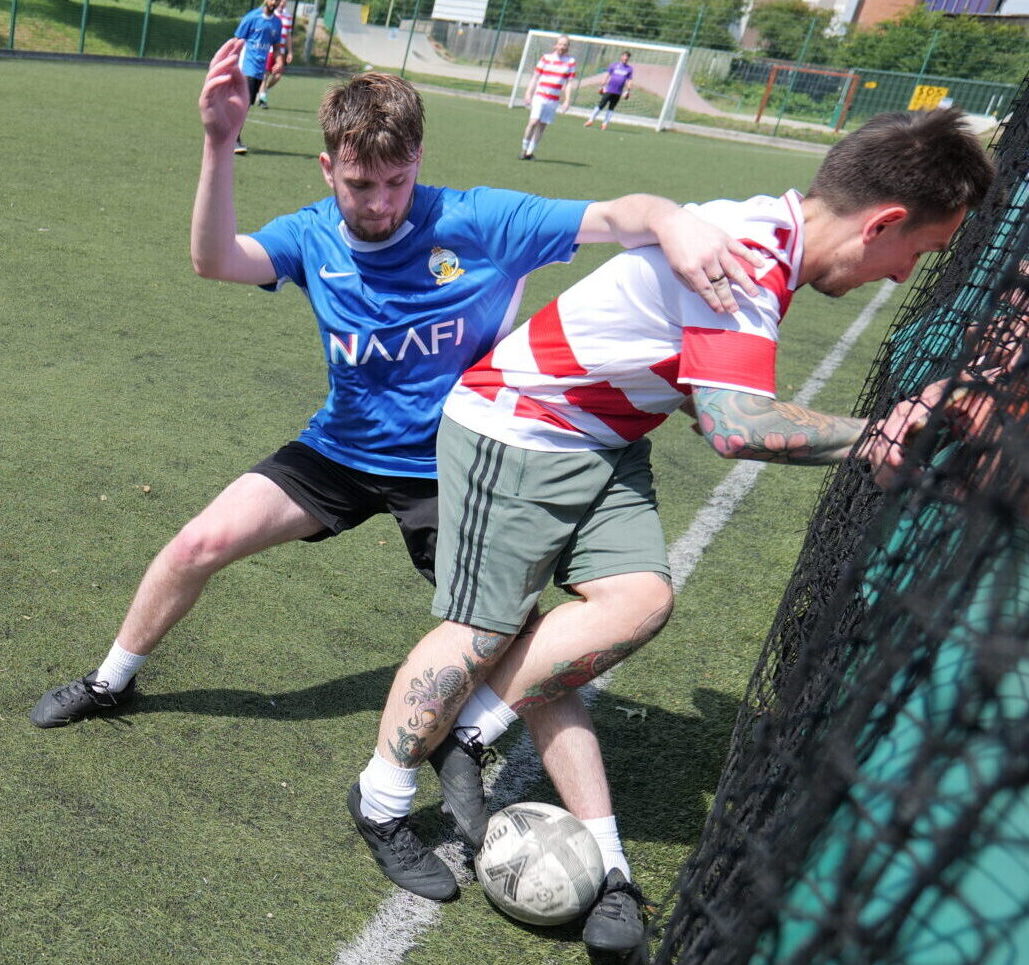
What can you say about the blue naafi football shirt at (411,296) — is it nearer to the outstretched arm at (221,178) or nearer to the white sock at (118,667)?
the outstretched arm at (221,178)

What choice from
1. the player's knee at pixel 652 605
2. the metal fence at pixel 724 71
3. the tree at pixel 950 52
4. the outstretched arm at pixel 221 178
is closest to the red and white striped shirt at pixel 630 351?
the player's knee at pixel 652 605

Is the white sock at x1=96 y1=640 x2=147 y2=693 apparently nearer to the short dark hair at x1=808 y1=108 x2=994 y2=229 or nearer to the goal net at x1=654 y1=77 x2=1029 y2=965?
the goal net at x1=654 y1=77 x2=1029 y2=965

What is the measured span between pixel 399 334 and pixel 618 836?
4.90 feet

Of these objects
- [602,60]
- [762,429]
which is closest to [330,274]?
[762,429]

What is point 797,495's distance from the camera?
19.4ft

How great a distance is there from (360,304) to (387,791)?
4.32 feet

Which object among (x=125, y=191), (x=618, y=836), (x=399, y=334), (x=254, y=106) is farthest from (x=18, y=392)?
(x=254, y=106)

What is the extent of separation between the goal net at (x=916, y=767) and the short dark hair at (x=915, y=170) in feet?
1.23

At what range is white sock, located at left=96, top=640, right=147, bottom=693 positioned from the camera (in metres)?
3.17

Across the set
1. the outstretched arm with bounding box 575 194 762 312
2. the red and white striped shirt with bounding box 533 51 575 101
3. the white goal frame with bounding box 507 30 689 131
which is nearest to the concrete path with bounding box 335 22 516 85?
the white goal frame with bounding box 507 30 689 131

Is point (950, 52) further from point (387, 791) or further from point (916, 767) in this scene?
point (916, 767)

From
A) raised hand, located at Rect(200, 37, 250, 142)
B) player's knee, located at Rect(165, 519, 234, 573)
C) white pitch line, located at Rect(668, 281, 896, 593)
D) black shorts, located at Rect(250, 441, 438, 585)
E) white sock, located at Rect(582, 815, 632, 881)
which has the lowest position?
white pitch line, located at Rect(668, 281, 896, 593)

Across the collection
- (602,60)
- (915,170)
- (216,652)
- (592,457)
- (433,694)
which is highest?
(915,170)

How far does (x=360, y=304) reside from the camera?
3.08 meters
